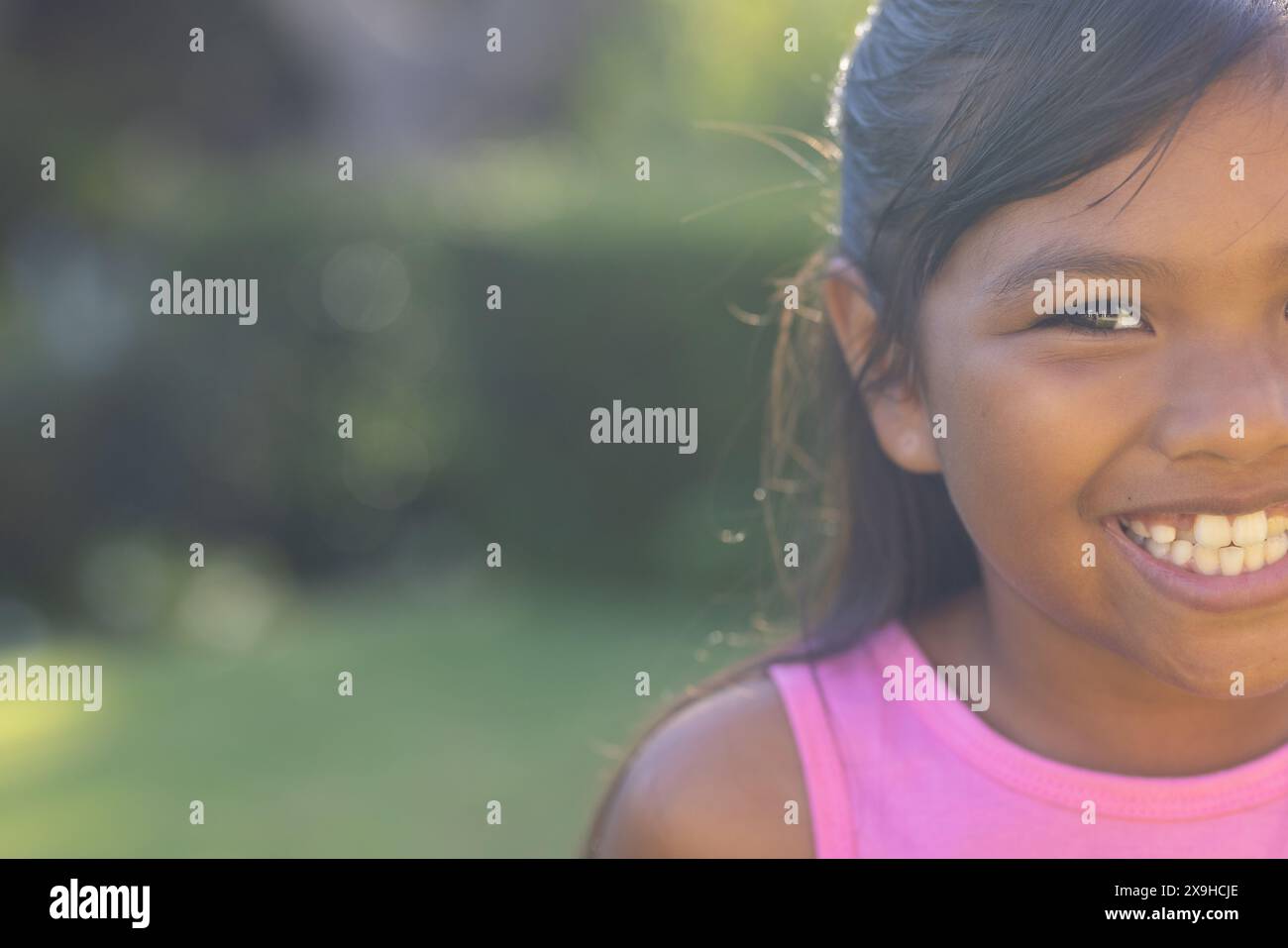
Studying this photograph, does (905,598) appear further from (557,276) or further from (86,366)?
(86,366)

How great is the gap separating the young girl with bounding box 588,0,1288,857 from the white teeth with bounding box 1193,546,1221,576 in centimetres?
1

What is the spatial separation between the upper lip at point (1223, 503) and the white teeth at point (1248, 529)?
11 millimetres

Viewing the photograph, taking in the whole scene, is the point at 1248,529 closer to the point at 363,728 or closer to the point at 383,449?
the point at 363,728

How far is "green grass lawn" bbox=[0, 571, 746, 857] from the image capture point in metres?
5.38

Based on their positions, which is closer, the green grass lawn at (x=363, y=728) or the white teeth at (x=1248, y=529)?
the white teeth at (x=1248, y=529)

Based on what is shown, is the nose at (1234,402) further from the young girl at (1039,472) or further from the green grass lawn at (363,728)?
the green grass lawn at (363,728)

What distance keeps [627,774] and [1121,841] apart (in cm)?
70

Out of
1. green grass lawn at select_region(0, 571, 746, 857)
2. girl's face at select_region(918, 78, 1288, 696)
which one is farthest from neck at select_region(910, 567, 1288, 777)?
green grass lawn at select_region(0, 571, 746, 857)

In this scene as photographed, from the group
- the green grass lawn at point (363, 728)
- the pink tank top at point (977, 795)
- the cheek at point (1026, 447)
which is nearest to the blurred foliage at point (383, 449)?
the green grass lawn at point (363, 728)

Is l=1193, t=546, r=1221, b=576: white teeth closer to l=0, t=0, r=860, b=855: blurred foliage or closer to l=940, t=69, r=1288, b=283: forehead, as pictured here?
l=940, t=69, r=1288, b=283: forehead

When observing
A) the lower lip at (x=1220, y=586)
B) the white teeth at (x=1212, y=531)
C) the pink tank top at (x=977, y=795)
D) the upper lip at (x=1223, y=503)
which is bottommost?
the pink tank top at (x=977, y=795)

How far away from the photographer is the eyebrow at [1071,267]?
180 centimetres

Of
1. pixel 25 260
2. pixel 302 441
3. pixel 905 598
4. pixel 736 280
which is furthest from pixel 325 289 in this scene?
pixel 905 598
